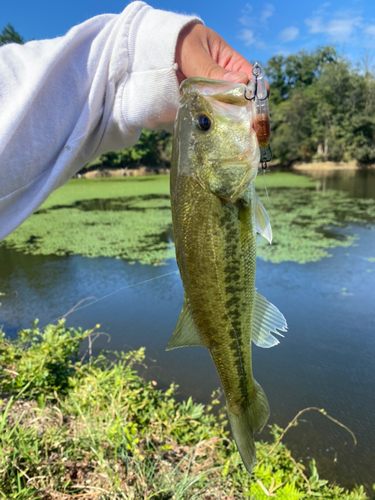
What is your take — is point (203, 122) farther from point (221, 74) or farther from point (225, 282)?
point (225, 282)

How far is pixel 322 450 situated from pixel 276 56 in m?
55.5

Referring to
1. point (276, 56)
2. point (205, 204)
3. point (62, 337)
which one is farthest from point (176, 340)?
point (276, 56)

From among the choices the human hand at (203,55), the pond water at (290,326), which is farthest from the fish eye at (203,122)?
the pond water at (290,326)

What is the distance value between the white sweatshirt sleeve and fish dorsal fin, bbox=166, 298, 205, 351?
79cm

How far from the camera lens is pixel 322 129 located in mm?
33969

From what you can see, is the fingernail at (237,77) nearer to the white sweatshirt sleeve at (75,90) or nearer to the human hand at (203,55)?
the human hand at (203,55)

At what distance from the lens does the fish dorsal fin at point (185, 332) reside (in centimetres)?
129

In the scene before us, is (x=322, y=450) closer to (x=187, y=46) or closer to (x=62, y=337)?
(x=62, y=337)

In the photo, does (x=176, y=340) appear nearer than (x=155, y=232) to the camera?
Yes

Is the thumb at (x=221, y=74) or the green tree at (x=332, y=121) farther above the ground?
the green tree at (x=332, y=121)

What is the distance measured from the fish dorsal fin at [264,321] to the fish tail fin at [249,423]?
198 millimetres

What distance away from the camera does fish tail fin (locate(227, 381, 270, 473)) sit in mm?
1274

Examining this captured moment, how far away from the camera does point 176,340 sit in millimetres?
1291

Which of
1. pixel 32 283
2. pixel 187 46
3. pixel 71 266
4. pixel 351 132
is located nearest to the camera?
pixel 187 46
